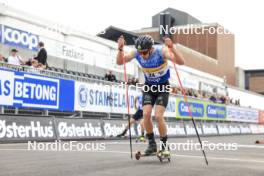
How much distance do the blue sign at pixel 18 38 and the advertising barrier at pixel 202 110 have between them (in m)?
10.5

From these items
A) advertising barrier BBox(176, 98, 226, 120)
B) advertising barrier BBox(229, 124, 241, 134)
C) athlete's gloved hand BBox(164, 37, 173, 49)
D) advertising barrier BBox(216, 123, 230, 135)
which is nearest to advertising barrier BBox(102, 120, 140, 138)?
advertising barrier BBox(176, 98, 226, 120)

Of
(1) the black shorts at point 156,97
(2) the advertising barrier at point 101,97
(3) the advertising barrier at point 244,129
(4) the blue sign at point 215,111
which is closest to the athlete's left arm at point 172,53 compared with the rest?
(1) the black shorts at point 156,97

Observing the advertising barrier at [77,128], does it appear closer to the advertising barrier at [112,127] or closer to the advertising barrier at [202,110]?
the advertising barrier at [112,127]

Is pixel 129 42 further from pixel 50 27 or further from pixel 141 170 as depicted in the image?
pixel 141 170

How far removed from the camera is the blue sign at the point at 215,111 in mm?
31237

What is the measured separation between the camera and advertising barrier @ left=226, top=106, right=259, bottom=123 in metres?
36.2

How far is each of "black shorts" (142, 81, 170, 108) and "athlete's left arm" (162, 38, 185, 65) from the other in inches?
24.6

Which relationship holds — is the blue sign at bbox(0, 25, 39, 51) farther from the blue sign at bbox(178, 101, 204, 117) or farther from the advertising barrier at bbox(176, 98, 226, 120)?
the blue sign at bbox(178, 101, 204, 117)

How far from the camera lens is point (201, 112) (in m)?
29.6

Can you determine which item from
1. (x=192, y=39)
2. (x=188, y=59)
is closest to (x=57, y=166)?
(x=188, y=59)

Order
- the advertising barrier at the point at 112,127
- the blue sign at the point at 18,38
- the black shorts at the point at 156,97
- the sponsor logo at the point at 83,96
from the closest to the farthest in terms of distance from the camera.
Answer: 1. the black shorts at the point at 156,97
2. the blue sign at the point at 18,38
3. the sponsor logo at the point at 83,96
4. the advertising barrier at the point at 112,127

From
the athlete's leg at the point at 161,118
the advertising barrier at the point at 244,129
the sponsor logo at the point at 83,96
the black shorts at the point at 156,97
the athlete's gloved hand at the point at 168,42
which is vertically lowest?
the advertising barrier at the point at 244,129

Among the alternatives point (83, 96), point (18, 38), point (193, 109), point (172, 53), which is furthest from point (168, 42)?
point (193, 109)

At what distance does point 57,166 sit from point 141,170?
1.16 meters
